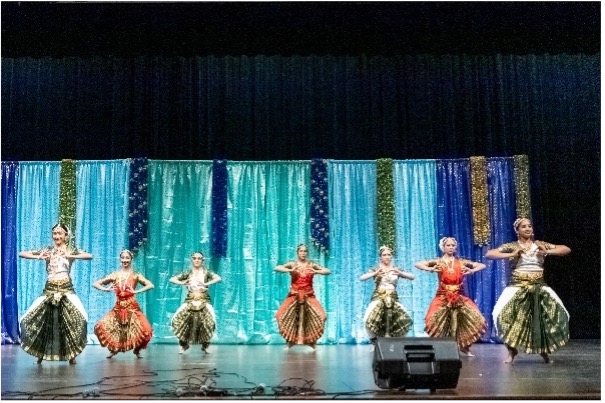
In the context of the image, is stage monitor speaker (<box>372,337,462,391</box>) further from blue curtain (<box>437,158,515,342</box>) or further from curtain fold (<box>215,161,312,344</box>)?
blue curtain (<box>437,158,515,342</box>)

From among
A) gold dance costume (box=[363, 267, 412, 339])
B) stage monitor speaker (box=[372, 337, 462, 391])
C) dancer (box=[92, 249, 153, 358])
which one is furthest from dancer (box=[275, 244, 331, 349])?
stage monitor speaker (box=[372, 337, 462, 391])

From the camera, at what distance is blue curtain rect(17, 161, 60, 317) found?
8906mm

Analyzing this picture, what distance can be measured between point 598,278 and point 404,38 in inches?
156

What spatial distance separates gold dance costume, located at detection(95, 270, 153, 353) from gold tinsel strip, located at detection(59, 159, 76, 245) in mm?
1864

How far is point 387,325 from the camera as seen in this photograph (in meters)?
7.50

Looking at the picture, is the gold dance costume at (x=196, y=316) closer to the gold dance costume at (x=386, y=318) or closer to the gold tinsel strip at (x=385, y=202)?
the gold dance costume at (x=386, y=318)

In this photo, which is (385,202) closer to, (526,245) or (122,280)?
(526,245)

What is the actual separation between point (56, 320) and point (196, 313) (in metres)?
1.66

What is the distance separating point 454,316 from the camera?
708cm

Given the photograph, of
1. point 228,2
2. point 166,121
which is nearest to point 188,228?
point 166,121

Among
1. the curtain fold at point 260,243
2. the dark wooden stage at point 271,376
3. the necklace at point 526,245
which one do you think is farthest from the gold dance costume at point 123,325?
the necklace at point 526,245

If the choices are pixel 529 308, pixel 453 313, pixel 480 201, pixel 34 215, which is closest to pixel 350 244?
pixel 480 201

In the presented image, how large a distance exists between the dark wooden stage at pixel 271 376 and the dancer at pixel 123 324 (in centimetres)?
16

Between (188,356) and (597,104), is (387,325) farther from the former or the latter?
(597,104)
